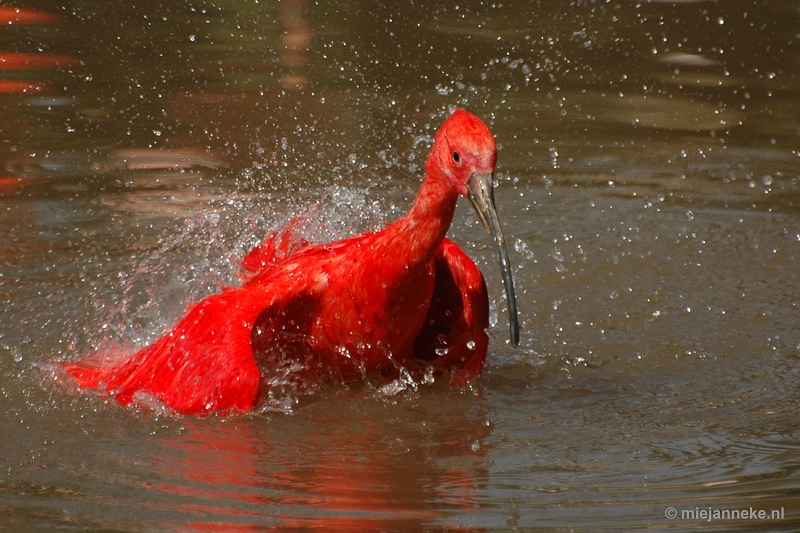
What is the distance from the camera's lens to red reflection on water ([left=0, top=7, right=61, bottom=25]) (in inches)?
411

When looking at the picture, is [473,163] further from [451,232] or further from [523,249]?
[451,232]

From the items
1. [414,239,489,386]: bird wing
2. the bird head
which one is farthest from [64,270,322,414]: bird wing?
the bird head

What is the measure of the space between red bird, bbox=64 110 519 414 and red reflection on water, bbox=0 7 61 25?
6278 millimetres

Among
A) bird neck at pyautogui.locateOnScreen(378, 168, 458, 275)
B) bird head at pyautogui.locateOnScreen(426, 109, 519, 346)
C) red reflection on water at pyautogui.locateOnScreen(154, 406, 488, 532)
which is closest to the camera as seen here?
red reflection on water at pyautogui.locateOnScreen(154, 406, 488, 532)

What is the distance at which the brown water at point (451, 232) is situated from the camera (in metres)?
3.84

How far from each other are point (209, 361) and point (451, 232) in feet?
9.87

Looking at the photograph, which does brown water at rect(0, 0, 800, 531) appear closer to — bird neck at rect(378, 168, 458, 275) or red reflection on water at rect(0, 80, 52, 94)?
red reflection on water at rect(0, 80, 52, 94)

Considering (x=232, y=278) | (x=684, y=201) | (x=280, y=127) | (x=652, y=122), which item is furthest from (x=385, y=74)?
(x=232, y=278)

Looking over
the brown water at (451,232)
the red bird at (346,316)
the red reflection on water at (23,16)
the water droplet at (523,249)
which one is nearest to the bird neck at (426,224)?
the red bird at (346,316)

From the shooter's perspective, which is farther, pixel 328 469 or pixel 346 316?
pixel 346 316

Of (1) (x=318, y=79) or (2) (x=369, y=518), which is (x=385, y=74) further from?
(2) (x=369, y=518)

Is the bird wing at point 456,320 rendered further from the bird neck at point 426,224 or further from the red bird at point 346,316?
the bird neck at point 426,224

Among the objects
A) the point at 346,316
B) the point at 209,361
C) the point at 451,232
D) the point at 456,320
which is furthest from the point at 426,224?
the point at 451,232

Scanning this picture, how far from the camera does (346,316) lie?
15.5 ft
